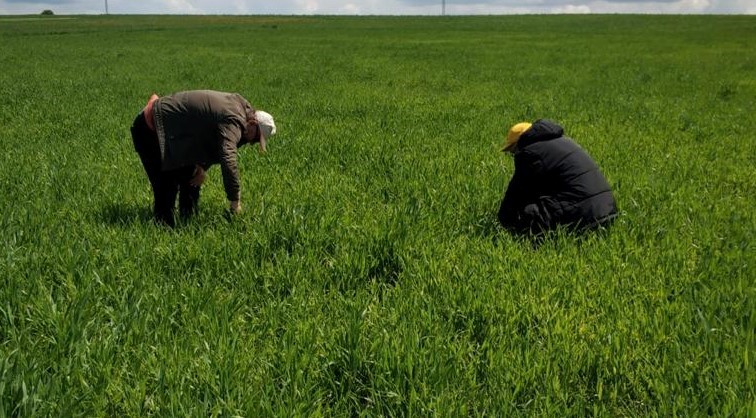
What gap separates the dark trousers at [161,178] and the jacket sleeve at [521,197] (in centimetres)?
271

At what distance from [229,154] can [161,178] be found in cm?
99

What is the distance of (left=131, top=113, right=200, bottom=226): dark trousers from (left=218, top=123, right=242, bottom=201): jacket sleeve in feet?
2.33

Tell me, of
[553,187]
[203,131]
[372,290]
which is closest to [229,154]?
[203,131]

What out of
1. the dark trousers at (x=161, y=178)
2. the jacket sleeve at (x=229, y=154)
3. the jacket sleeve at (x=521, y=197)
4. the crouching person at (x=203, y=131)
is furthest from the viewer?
the dark trousers at (x=161, y=178)

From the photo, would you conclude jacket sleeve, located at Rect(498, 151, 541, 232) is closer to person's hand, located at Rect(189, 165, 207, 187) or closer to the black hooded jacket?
the black hooded jacket

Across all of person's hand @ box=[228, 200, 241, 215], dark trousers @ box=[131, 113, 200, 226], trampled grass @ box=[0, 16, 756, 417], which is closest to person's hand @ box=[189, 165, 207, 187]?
dark trousers @ box=[131, 113, 200, 226]

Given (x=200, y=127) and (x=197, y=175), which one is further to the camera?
(x=197, y=175)

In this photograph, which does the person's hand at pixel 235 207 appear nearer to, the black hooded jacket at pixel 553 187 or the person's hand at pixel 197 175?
the person's hand at pixel 197 175

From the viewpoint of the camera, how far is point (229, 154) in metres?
4.11

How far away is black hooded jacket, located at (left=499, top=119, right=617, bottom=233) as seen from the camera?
442 cm

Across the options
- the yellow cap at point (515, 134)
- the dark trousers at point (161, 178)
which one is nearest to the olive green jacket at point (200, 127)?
the dark trousers at point (161, 178)

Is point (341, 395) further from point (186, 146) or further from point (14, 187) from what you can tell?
point (14, 187)

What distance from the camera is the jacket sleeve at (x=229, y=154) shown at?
4.10 meters

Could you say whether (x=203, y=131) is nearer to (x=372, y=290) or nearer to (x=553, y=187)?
(x=372, y=290)
